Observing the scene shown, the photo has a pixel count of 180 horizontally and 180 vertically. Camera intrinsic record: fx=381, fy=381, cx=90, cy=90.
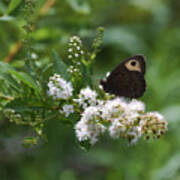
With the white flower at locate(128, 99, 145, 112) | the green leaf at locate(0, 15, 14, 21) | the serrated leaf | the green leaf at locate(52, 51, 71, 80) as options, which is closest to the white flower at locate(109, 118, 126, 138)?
the white flower at locate(128, 99, 145, 112)

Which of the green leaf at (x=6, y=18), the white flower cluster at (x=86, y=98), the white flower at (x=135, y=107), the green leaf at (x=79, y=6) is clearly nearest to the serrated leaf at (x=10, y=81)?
the white flower cluster at (x=86, y=98)

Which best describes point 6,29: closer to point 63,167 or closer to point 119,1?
point 63,167

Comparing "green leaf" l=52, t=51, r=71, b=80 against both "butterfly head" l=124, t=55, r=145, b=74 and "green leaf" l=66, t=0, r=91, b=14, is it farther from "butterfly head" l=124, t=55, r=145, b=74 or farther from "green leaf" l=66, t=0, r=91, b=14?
"green leaf" l=66, t=0, r=91, b=14

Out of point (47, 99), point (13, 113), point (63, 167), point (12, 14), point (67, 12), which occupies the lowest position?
point (13, 113)

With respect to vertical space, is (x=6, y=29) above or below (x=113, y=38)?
below

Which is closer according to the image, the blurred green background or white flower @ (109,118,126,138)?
white flower @ (109,118,126,138)

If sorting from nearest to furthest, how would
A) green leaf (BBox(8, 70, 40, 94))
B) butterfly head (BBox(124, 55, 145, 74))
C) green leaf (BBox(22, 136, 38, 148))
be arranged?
green leaf (BBox(8, 70, 40, 94)), green leaf (BBox(22, 136, 38, 148)), butterfly head (BBox(124, 55, 145, 74))

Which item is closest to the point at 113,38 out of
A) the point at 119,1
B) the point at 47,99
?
the point at 119,1
